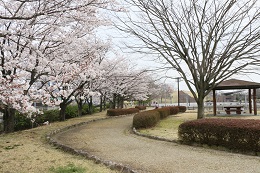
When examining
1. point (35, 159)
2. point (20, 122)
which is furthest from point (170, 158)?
point (20, 122)

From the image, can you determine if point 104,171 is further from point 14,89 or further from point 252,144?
point 252,144

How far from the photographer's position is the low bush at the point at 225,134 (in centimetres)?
591

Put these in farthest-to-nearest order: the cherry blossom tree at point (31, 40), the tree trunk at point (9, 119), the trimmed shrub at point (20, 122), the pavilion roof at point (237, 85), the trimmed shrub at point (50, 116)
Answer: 1. the pavilion roof at point (237, 85)
2. the trimmed shrub at point (50, 116)
3. the trimmed shrub at point (20, 122)
4. the tree trunk at point (9, 119)
5. the cherry blossom tree at point (31, 40)

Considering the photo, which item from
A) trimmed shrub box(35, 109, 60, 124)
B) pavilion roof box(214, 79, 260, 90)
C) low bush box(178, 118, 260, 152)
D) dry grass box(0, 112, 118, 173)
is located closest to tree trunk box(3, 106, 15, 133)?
dry grass box(0, 112, 118, 173)

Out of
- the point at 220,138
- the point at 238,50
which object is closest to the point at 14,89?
the point at 220,138

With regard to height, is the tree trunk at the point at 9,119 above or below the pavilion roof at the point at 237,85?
below

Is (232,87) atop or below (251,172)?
atop

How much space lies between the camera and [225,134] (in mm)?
6465

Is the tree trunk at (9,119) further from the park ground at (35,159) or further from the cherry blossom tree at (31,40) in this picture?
the park ground at (35,159)

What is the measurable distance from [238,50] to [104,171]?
412 inches

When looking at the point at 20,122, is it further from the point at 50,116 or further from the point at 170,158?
the point at 170,158

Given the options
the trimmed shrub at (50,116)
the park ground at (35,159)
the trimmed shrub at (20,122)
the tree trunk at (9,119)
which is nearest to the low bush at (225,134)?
the park ground at (35,159)

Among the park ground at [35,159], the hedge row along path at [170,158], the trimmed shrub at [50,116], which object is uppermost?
the trimmed shrub at [50,116]

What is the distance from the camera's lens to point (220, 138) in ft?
21.7
